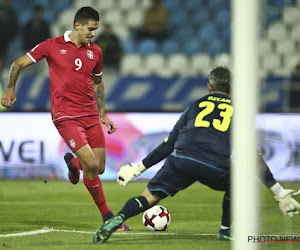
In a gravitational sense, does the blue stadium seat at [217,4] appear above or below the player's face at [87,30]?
below

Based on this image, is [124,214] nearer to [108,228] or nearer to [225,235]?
[108,228]

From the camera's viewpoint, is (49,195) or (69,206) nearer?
(69,206)

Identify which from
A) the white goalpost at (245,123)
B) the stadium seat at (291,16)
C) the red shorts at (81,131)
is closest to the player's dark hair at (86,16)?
the red shorts at (81,131)

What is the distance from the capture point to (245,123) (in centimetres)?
309

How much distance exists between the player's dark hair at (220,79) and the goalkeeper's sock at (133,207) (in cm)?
100

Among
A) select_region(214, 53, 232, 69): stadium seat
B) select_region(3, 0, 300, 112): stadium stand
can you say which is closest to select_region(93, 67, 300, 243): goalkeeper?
select_region(3, 0, 300, 112): stadium stand

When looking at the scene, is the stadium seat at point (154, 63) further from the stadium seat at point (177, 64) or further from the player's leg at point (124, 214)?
the player's leg at point (124, 214)

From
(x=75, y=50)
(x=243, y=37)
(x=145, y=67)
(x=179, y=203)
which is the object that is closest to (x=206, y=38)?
(x=145, y=67)

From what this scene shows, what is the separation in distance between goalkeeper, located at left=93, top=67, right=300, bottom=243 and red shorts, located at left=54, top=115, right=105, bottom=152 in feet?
2.69

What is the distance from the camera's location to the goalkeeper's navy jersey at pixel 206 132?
17.6 feet

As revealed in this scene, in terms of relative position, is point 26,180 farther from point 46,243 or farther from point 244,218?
point 244,218

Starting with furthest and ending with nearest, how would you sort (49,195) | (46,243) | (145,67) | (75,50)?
(145,67) < (49,195) < (75,50) < (46,243)

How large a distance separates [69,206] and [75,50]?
2632 mm

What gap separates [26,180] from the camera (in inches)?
436
